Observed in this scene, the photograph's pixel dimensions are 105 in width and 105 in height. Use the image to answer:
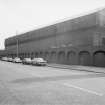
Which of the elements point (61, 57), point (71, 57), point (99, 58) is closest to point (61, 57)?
point (61, 57)

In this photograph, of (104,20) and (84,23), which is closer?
(104,20)

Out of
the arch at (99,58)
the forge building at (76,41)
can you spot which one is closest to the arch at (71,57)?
the forge building at (76,41)

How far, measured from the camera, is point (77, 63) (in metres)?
32.8

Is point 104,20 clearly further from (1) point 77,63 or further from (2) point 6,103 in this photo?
(2) point 6,103

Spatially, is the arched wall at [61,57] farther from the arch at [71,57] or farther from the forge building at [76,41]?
the arch at [71,57]

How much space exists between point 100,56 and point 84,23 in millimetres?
10266

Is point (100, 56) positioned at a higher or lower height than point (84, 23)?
lower

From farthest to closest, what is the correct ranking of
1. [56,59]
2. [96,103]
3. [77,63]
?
[56,59] → [77,63] → [96,103]

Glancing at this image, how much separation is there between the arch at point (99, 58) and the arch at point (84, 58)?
1.48m

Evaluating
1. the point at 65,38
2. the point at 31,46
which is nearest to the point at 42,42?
the point at 31,46

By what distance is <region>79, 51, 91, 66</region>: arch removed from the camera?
30078 mm

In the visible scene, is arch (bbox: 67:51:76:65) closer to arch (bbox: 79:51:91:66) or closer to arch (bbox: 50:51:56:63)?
arch (bbox: 79:51:91:66)

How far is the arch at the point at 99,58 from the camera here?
2722 cm

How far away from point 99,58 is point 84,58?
12.8 feet
